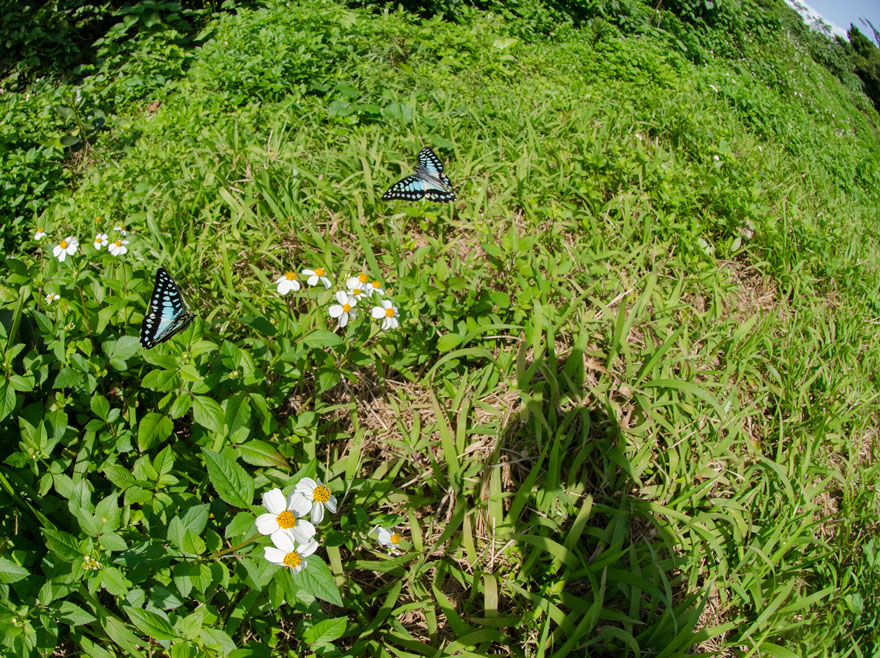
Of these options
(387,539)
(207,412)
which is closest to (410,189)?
(207,412)

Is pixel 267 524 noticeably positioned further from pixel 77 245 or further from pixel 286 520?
pixel 77 245

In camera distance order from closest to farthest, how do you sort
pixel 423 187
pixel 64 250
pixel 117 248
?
pixel 64 250, pixel 117 248, pixel 423 187

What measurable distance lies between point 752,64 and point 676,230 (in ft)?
15.8

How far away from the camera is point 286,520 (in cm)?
122

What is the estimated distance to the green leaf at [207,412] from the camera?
59.6 inches

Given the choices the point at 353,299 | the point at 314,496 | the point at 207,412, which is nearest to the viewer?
the point at 314,496

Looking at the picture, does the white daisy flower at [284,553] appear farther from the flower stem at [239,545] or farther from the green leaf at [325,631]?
the green leaf at [325,631]

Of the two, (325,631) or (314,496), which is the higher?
(314,496)

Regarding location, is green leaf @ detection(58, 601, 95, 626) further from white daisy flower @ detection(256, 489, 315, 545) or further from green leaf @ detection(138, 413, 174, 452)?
white daisy flower @ detection(256, 489, 315, 545)

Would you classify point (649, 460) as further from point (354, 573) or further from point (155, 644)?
point (155, 644)

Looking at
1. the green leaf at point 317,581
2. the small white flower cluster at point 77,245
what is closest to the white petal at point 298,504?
the green leaf at point 317,581

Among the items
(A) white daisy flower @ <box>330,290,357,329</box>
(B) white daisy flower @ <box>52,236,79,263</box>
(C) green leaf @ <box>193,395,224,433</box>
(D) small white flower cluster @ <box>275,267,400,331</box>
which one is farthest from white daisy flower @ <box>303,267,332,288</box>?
(B) white daisy flower @ <box>52,236,79,263</box>

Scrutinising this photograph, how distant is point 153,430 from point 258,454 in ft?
0.97

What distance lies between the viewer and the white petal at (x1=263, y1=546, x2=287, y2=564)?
3.89ft
